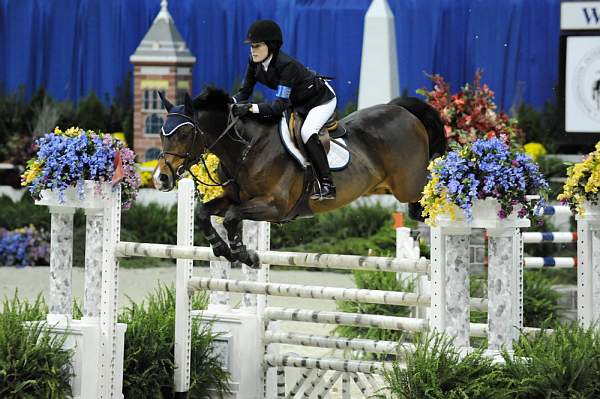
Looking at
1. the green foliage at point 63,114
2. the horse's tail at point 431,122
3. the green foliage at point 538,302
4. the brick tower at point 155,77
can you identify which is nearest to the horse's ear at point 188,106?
the horse's tail at point 431,122

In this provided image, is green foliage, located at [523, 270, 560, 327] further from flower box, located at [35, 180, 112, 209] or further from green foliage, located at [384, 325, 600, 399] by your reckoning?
flower box, located at [35, 180, 112, 209]

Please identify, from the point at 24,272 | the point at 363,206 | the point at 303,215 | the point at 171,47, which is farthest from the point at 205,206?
the point at 171,47

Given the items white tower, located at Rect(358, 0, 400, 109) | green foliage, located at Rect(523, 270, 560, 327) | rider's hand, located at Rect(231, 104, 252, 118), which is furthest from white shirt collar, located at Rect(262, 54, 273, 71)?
white tower, located at Rect(358, 0, 400, 109)

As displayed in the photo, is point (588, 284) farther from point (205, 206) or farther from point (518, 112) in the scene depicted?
point (518, 112)

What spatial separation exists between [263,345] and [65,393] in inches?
46.5

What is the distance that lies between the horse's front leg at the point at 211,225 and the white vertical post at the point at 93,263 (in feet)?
2.04

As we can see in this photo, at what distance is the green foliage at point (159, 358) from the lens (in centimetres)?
604

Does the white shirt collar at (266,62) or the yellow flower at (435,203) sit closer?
the yellow flower at (435,203)

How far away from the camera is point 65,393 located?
5684mm

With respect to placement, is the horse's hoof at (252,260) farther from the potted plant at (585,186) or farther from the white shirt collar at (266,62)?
the potted plant at (585,186)

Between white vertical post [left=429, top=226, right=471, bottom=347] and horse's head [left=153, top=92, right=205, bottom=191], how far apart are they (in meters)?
1.15

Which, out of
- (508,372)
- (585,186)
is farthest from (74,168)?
(585,186)

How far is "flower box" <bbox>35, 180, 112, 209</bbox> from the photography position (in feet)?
19.0

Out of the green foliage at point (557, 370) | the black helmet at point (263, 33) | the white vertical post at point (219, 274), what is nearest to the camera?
the green foliage at point (557, 370)
